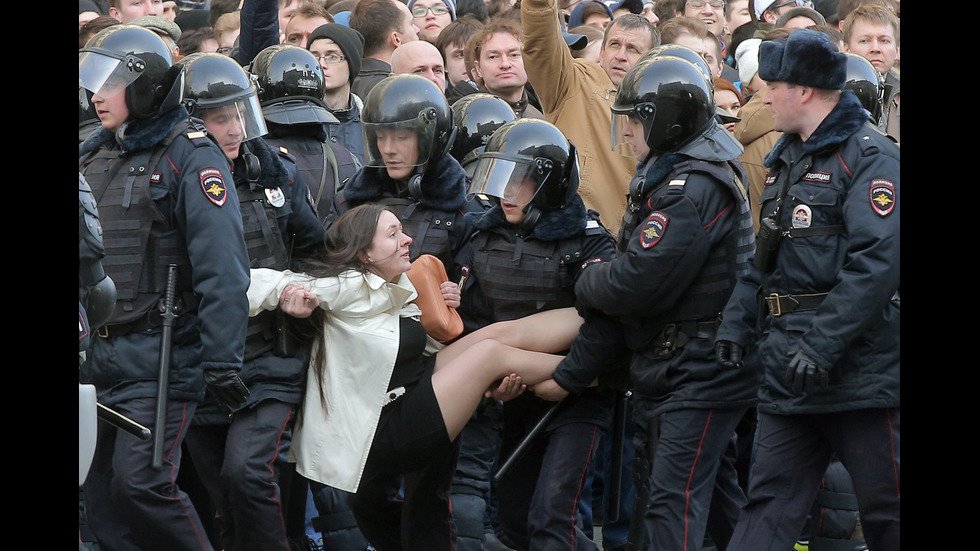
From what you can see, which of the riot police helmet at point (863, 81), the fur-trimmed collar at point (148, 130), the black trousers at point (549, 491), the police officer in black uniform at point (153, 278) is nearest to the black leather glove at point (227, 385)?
the police officer in black uniform at point (153, 278)

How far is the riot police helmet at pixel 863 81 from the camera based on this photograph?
224 inches

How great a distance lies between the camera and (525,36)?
21.3 ft

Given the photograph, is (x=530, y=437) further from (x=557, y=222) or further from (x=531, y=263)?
(x=557, y=222)

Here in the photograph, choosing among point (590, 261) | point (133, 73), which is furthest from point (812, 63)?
point (133, 73)

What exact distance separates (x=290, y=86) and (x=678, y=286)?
2286mm

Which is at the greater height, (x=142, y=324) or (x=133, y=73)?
(x=133, y=73)

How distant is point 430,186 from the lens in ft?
18.7

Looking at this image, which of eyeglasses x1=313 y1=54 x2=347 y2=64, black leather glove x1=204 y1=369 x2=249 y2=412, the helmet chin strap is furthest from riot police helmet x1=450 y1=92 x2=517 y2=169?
black leather glove x1=204 y1=369 x2=249 y2=412

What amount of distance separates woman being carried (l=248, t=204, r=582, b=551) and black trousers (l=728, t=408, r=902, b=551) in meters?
1.03

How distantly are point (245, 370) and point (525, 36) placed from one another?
7.67ft

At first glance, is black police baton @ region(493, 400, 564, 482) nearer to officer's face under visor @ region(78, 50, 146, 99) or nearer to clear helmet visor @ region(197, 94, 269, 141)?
clear helmet visor @ region(197, 94, 269, 141)

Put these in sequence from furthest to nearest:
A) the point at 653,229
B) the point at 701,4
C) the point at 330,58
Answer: the point at 701,4, the point at 330,58, the point at 653,229
